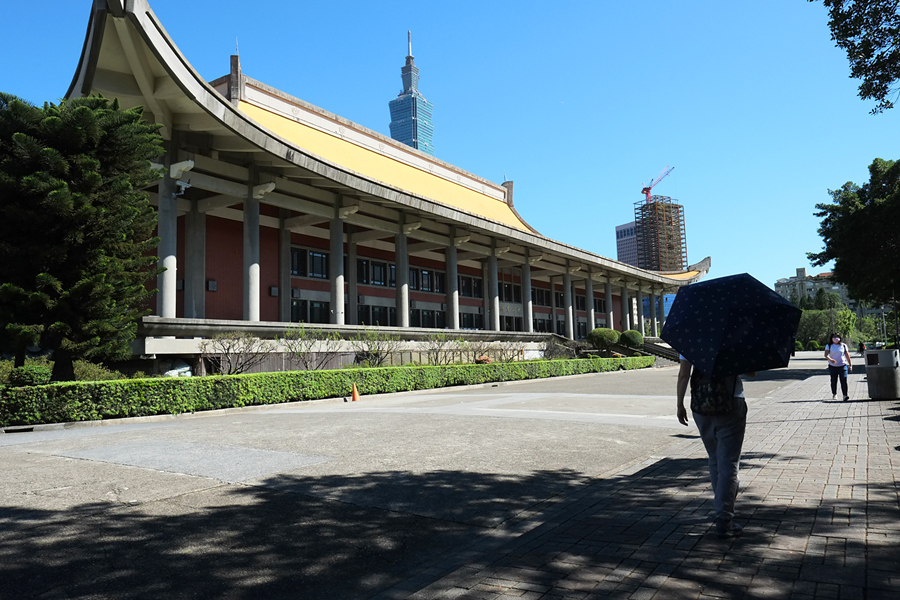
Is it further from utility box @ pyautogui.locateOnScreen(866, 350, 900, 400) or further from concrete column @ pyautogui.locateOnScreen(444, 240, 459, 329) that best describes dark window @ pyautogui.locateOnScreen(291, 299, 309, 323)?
utility box @ pyautogui.locateOnScreen(866, 350, 900, 400)

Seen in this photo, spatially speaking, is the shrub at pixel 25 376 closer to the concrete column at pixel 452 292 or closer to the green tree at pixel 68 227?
the green tree at pixel 68 227

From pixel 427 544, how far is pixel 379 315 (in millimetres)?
36156

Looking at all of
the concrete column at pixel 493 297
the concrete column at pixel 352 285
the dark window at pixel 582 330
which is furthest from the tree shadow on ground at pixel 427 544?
the dark window at pixel 582 330

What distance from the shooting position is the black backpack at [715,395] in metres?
4.72

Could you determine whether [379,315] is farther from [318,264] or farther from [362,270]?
[318,264]

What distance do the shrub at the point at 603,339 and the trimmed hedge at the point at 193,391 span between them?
23017mm

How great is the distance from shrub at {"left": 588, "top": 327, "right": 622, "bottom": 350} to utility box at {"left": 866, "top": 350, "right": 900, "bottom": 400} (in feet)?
105

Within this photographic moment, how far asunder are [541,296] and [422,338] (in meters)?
29.3

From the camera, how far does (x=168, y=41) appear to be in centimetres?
1967

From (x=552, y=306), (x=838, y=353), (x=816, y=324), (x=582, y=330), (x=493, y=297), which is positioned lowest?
(x=838, y=353)

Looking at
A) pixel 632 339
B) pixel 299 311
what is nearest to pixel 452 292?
pixel 299 311

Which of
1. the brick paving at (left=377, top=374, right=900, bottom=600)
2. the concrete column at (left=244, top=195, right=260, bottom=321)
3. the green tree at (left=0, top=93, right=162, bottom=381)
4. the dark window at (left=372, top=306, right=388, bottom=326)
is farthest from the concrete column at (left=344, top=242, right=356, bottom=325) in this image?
the brick paving at (left=377, top=374, right=900, bottom=600)

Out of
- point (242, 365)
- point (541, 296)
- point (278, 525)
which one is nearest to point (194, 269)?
point (242, 365)

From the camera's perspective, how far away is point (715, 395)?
15.5ft
